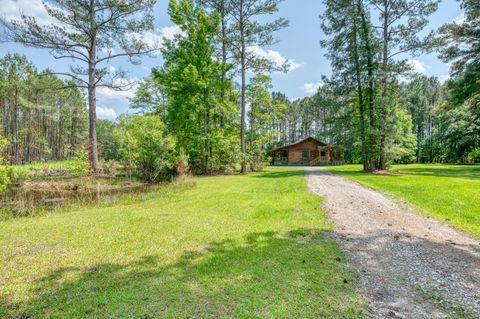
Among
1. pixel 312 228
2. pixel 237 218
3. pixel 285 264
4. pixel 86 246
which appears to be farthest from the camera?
pixel 237 218

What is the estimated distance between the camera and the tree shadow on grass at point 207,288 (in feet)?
8.14

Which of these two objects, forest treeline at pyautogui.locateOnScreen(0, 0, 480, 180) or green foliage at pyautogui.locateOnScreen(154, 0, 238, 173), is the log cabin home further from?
green foliage at pyautogui.locateOnScreen(154, 0, 238, 173)

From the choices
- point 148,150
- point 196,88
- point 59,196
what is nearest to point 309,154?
point 196,88

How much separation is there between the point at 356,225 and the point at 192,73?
15818 mm

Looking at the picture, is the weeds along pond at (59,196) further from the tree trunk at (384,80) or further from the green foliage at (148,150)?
the tree trunk at (384,80)

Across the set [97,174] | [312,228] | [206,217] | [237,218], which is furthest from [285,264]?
[97,174]

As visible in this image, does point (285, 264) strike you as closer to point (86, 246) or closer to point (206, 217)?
point (206, 217)

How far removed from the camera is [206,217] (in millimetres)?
6363

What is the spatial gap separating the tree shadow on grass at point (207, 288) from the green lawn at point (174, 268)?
0.5 inches

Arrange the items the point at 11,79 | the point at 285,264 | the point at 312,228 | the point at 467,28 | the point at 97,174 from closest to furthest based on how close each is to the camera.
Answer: the point at 285,264, the point at 312,228, the point at 97,174, the point at 467,28, the point at 11,79

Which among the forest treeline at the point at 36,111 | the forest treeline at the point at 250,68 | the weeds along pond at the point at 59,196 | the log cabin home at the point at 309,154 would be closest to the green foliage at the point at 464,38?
the forest treeline at the point at 250,68

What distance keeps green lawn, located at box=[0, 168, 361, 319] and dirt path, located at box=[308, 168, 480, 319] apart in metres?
0.35

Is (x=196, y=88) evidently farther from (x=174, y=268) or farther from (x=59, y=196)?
(x=174, y=268)

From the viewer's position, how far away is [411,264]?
3686mm
